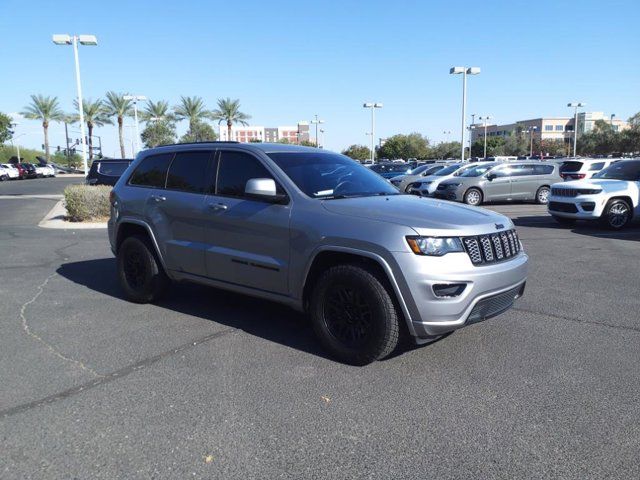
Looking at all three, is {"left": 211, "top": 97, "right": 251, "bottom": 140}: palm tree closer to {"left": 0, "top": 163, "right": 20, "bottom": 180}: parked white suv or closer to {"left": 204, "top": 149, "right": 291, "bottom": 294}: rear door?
{"left": 0, "top": 163, "right": 20, "bottom": 180}: parked white suv

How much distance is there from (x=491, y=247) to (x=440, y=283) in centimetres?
63

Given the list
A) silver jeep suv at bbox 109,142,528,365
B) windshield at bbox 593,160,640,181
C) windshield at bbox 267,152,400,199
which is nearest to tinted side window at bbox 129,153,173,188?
silver jeep suv at bbox 109,142,528,365

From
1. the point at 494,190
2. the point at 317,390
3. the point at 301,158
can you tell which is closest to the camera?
the point at 317,390

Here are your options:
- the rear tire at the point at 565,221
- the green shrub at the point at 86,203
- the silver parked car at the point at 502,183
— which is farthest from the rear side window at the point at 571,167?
the green shrub at the point at 86,203

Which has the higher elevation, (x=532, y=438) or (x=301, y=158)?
(x=301, y=158)

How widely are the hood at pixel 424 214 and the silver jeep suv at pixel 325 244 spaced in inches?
0.5

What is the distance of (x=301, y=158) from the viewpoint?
5125 mm

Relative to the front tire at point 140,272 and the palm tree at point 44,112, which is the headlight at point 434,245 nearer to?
the front tire at point 140,272

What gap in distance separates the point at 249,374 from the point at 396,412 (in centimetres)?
120

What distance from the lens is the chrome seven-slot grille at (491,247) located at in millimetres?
3980

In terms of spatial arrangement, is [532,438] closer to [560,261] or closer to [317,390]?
[317,390]

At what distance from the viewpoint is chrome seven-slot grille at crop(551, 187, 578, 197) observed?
12.3 metres

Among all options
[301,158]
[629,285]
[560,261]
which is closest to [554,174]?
[560,261]

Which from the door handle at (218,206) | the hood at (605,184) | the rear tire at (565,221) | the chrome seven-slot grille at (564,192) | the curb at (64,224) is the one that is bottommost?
the curb at (64,224)
